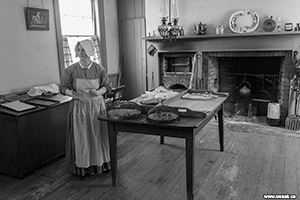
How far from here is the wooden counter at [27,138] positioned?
2.87m

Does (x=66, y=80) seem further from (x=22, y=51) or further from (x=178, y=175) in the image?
(x=178, y=175)

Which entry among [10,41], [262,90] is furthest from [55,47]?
[262,90]

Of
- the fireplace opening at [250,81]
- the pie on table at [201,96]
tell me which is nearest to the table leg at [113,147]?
the pie on table at [201,96]

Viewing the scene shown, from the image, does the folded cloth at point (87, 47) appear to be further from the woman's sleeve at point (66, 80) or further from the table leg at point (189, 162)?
the table leg at point (189, 162)

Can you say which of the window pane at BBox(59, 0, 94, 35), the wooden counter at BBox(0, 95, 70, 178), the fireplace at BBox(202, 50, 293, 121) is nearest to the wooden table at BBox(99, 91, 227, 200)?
the wooden counter at BBox(0, 95, 70, 178)

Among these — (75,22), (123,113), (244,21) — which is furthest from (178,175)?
(75,22)

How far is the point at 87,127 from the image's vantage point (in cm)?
284

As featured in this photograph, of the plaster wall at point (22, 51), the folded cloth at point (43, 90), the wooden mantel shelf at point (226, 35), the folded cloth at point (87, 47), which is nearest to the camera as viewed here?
the folded cloth at point (87, 47)

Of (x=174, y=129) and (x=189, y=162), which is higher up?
(x=174, y=129)

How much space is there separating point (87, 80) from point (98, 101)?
24 centimetres

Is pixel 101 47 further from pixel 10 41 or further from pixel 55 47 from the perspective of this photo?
pixel 10 41

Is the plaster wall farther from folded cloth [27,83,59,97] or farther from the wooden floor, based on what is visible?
the wooden floor

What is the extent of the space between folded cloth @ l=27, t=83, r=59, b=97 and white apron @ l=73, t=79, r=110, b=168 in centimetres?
101

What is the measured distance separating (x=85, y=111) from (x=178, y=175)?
117 centimetres
